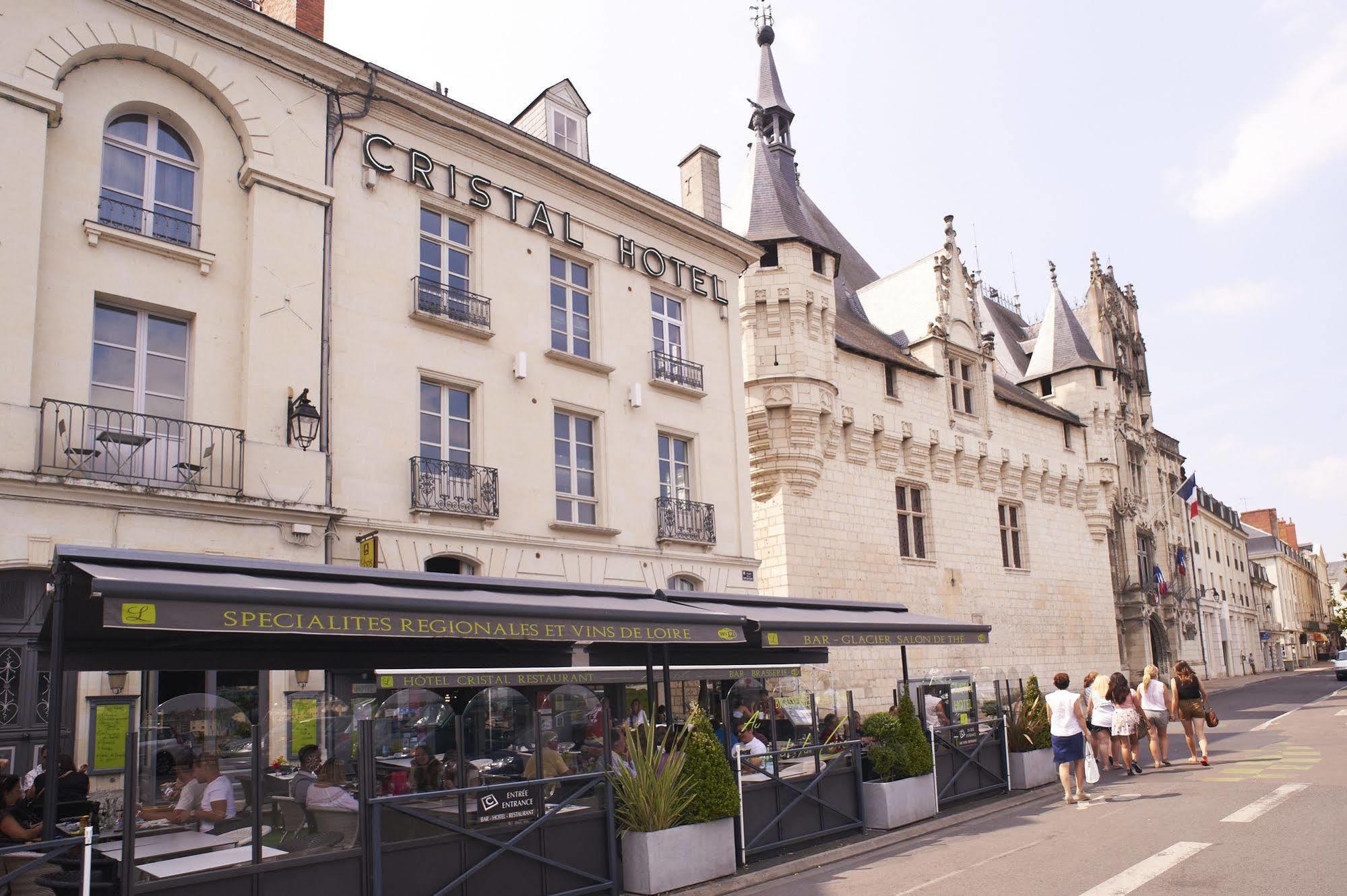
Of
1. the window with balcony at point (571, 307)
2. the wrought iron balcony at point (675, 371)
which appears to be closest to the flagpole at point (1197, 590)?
the wrought iron balcony at point (675, 371)

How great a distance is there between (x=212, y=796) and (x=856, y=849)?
6.00m

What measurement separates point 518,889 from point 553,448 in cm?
859

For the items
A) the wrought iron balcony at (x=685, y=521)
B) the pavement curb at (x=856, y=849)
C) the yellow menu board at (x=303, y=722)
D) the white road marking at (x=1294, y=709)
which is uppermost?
the wrought iron balcony at (x=685, y=521)

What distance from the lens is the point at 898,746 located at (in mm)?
11117

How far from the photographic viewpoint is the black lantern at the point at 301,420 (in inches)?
482

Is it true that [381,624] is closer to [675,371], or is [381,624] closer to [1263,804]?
[1263,804]

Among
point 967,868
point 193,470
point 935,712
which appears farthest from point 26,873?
point 935,712

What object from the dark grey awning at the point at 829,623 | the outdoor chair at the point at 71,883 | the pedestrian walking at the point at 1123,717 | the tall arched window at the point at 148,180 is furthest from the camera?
the pedestrian walking at the point at 1123,717

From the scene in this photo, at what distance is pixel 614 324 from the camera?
668 inches

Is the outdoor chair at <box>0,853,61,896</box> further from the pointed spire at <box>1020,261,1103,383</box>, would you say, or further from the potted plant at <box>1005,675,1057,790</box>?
the pointed spire at <box>1020,261,1103,383</box>

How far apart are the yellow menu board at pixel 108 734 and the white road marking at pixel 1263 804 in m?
10.9

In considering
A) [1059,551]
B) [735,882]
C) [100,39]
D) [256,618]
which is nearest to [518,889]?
[735,882]

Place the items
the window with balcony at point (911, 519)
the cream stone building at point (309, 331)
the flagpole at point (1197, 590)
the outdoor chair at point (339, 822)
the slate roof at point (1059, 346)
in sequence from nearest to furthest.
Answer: the outdoor chair at point (339, 822), the cream stone building at point (309, 331), the window with balcony at point (911, 519), the slate roof at point (1059, 346), the flagpole at point (1197, 590)

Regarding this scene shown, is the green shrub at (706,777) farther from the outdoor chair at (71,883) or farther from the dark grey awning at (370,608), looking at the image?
the outdoor chair at (71,883)
